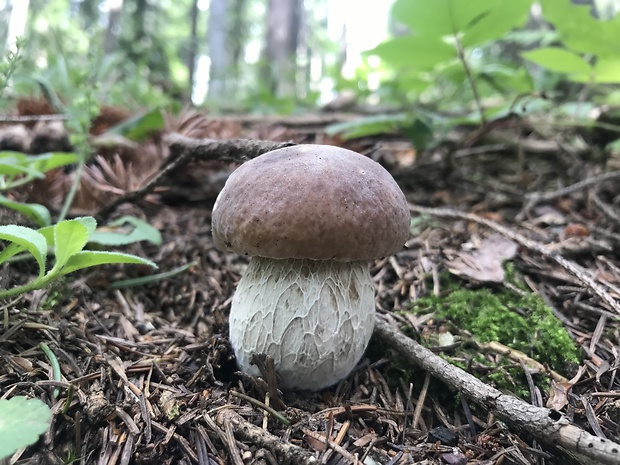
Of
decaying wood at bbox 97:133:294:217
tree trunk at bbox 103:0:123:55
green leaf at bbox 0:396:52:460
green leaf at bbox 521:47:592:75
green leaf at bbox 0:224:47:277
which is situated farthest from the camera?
tree trunk at bbox 103:0:123:55

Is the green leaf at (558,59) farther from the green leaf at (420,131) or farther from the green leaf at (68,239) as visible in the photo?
the green leaf at (68,239)

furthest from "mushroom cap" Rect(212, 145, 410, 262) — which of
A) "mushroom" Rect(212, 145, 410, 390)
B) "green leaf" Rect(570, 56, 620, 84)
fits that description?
"green leaf" Rect(570, 56, 620, 84)

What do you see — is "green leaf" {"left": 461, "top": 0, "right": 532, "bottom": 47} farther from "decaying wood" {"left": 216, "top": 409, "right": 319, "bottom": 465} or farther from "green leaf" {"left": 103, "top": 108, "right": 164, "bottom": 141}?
"decaying wood" {"left": 216, "top": 409, "right": 319, "bottom": 465}

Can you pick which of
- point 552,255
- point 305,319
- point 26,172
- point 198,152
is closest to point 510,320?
point 552,255

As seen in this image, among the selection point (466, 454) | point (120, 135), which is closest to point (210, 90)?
point (120, 135)

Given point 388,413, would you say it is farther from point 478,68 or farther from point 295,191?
point 478,68

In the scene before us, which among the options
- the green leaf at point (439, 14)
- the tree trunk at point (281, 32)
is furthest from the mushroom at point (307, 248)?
the tree trunk at point (281, 32)
